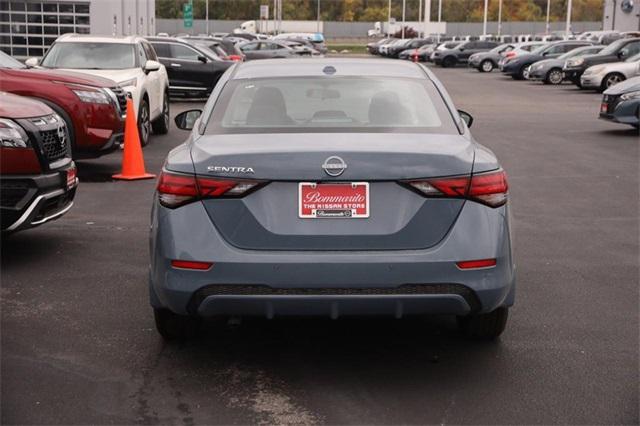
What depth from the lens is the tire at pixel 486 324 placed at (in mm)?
5402

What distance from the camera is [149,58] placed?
1708 cm

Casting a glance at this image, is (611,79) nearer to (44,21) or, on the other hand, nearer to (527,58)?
(527,58)

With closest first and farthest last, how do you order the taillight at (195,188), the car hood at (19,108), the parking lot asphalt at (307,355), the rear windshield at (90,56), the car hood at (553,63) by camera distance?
1. the parking lot asphalt at (307,355)
2. the taillight at (195,188)
3. the car hood at (19,108)
4. the rear windshield at (90,56)
5. the car hood at (553,63)

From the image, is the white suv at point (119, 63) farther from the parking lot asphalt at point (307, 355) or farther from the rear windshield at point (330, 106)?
the rear windshield at point (330, 106)

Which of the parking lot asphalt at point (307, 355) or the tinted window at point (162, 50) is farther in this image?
the tinted window at point (162, 50)

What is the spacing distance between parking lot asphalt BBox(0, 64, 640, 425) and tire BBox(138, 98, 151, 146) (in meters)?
6.60

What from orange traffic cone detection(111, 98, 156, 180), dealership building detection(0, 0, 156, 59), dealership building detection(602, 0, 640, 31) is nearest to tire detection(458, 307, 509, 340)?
orange traffic cone detection(111, 98, 156, 180)

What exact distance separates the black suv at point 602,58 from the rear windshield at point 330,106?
31.2 m

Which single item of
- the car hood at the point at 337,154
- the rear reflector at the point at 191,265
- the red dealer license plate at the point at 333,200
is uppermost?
the car hood at the point at 337,154

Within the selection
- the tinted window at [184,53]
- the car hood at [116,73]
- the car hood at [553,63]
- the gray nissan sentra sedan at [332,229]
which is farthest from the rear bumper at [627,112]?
the car hood at [553,63]

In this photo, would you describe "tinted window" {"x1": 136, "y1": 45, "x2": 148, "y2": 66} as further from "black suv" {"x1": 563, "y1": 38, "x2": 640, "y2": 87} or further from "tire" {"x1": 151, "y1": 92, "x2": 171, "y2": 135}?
"black suv" {"x1": 563, "y1": 38, "x2": 640, "y2": 87}

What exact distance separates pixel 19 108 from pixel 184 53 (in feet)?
60.8

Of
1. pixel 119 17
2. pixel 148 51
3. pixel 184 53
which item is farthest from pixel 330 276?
pixel 119 17

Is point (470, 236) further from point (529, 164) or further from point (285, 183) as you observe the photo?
point (529, 164)
